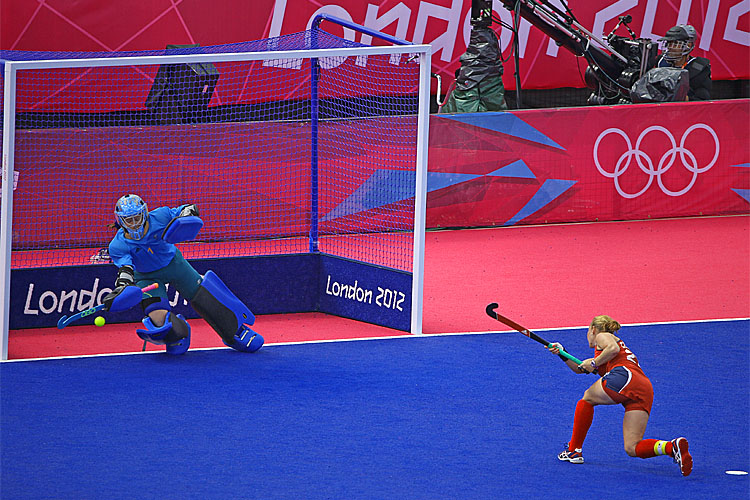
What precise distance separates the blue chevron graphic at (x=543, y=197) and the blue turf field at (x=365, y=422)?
14.4ft

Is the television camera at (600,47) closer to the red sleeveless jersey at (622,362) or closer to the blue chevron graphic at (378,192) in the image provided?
the blue chevron graphic at (378,192)

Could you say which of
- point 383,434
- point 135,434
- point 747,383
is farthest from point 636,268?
point 135,434

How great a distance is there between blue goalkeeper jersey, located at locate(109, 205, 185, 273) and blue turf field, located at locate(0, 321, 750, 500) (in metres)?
0.76

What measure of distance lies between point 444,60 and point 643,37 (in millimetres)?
3118

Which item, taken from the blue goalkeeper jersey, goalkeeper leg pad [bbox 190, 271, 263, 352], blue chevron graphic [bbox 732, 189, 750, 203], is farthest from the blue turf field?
blue chevron graphic [bbox 732, 189, 750, 203]

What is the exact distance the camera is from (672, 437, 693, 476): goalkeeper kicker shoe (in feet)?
20.2

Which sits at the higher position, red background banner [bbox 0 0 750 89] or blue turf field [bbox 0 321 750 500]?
red background banner [bbox 0 0 750 89]

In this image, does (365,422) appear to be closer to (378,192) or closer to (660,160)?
(378,192)

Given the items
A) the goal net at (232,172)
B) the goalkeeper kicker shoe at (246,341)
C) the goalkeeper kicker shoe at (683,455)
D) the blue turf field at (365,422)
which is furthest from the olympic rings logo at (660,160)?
the goalkeeper kicker shoe at (683,455)

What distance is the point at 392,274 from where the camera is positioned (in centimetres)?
957

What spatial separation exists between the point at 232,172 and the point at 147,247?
3.80 meters

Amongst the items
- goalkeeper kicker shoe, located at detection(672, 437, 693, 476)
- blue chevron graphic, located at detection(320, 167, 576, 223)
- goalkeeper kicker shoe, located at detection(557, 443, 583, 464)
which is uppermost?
blue chevron graphic, located at detection(320, 167, 576, 223)

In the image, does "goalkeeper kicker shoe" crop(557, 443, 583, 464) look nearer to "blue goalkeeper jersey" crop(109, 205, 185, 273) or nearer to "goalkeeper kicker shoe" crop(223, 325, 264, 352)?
"goalkeeper kicker shoe" crop(223, 325, 264, 352)

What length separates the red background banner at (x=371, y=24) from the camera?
1394 cm
